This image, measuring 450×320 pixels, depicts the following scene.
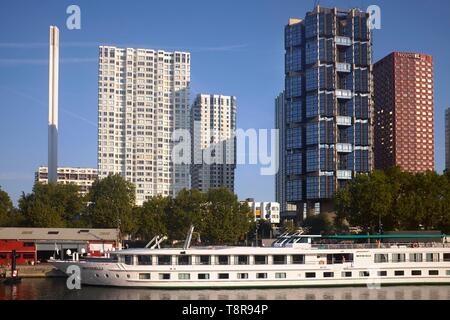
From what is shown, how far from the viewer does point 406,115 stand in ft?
406

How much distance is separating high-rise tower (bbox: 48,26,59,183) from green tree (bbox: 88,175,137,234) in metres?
11.1

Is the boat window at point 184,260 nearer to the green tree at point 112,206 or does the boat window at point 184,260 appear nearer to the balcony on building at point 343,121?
the green tree at point 112,206

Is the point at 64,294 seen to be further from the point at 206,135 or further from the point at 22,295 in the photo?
the point at 206,135

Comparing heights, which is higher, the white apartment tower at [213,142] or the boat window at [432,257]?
the white apartment tower at [213,142]

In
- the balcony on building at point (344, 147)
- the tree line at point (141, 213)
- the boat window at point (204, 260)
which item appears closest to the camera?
the boat window at point (204, 260)

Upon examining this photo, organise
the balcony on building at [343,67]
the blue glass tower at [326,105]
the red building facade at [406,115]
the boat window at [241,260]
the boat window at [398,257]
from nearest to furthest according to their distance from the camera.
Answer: the boat window at [241,260], the boat window at [398,257], the blue glass tower at [326,105], the balcony on building at [343,67], the red building facade at [406,115]

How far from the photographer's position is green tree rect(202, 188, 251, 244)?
57.8 meters

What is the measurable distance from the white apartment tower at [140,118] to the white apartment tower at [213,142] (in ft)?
19.7

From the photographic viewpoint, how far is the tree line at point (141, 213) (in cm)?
5859

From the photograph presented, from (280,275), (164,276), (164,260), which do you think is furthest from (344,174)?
(164,276)

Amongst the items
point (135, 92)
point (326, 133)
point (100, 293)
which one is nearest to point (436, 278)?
point (100, 293)

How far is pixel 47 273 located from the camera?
41562mm

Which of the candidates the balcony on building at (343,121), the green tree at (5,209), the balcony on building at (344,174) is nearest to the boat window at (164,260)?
the green tree at (5,209)

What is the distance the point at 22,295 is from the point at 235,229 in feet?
99.8
